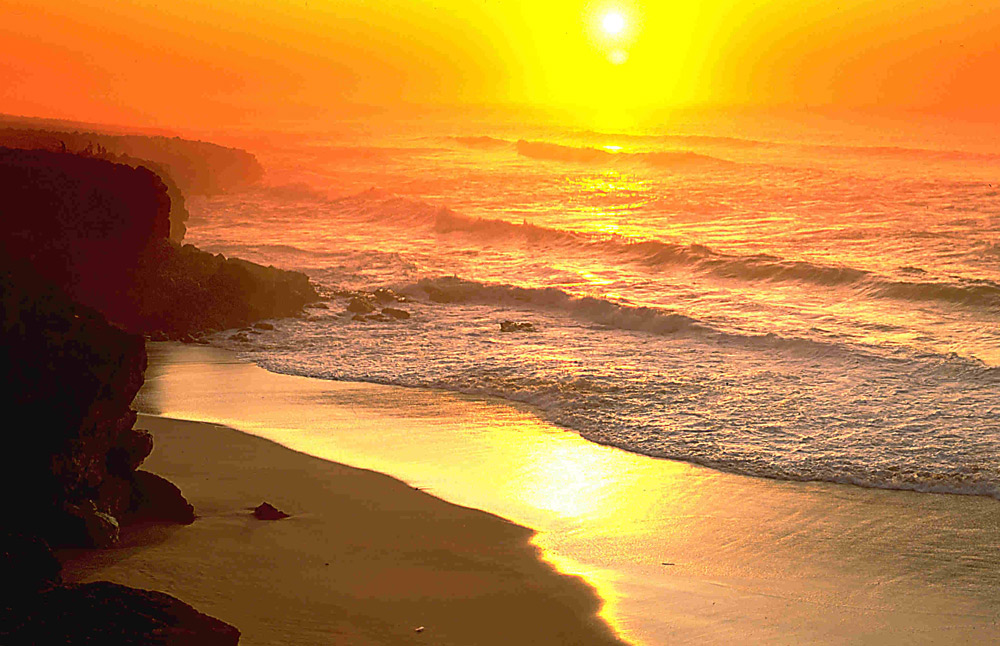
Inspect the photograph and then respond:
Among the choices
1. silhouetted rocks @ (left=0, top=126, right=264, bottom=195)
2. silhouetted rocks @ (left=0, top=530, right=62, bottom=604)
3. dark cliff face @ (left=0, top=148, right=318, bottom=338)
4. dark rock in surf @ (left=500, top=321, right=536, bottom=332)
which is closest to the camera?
silhouetted rocks @ (left=0, top=530, right=62, bottom=604)

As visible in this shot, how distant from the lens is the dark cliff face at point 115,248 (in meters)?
14.8

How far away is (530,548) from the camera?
337 inches

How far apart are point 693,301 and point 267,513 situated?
16.2 metres

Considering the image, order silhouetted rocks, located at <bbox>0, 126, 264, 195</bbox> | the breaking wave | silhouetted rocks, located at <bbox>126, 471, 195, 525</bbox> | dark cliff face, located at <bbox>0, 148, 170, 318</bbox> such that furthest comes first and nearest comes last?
silhouetted rocks, located at <bbox>0, 126, 264, 195</bbox> < the breaking wave < dark cliff face, located at <bbox>0, 148, 170, 318</bbox> < silhouetted rocks, located at <bbox>126, 471, 195, 525</bbox>

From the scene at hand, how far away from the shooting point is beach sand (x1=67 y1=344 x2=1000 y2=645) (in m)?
6.87

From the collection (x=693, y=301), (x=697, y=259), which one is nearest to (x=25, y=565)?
(x=693, y=301)

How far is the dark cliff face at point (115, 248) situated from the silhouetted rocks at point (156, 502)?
537 centimetres

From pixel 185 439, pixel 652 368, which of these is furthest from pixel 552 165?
pixel 185 439

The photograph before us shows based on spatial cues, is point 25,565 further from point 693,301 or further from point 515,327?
point 693,301

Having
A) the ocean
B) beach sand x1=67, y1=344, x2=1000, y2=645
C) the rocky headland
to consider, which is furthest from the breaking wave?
the rocky headland

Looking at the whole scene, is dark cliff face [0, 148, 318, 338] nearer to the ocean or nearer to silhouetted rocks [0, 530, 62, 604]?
the ocean

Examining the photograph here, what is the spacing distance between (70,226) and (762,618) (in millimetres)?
12217

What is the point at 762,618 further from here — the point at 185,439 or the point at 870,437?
the point at 185,439

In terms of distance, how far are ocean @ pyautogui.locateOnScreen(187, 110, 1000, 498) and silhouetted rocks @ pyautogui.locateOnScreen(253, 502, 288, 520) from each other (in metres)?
4.97
